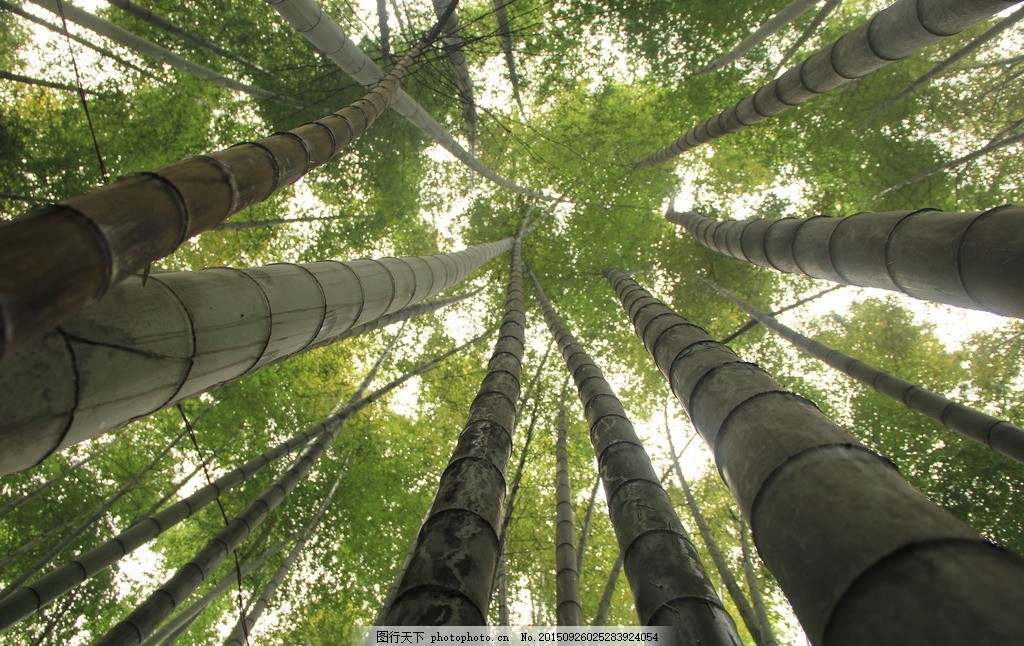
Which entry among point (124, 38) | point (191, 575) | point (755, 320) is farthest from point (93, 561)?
point (755, 320)

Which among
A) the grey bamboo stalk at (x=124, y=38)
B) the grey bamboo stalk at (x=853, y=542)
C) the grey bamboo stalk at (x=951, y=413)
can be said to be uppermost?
the grey bamboo stalk at (x=124, y=38)

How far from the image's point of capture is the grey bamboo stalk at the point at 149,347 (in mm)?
1104

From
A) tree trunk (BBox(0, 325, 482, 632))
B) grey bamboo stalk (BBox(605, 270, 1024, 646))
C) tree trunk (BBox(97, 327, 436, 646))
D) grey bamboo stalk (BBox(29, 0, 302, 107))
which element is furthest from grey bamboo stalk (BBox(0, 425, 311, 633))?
grey bamboo stalk (BBox(29, 0, 302, 107))

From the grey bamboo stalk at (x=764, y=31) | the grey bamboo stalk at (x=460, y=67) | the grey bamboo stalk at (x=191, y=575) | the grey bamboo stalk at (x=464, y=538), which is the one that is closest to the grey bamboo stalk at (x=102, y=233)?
the grey bamboo stalk at (x=464, y=538)

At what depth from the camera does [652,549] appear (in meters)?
1.97

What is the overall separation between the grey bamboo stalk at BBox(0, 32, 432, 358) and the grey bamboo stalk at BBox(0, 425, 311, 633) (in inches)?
136

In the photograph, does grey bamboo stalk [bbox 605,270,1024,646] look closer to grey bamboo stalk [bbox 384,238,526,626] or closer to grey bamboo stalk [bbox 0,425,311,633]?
grey bamboo stalk [bbox 384,238,526,626]

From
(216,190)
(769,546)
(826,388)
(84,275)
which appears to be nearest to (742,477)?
(769,546)

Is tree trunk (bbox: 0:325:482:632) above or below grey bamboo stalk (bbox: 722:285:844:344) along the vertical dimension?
below

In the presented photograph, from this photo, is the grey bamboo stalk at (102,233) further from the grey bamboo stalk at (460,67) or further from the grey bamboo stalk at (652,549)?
the grey bamboo stalk at (460,67)

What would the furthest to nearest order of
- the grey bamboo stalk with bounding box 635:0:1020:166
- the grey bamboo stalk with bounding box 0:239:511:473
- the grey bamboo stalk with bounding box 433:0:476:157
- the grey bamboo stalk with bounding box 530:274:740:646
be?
the grey bamboo stalk with bounding box 433:0:476:157
the grey bamboo stalk with bounding box 635:0:1020:166
the grey bamboo stalk with bounding box 530:274:740:646
the grey bamboo stalk with bounding box 0:239:511:473

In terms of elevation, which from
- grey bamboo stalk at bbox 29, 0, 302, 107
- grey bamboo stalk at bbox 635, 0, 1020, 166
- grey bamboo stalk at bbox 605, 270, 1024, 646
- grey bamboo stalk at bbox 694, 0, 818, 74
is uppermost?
grey bamboo stalk at bbox 694, 0, 818, 74

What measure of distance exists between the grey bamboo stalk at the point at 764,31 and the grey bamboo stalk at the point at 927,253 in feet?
15.5

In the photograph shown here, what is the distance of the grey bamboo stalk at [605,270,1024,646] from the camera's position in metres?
0.77
